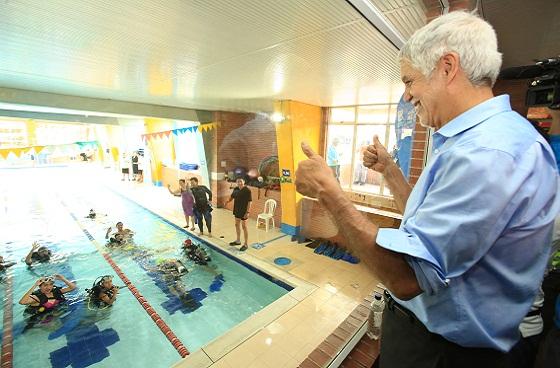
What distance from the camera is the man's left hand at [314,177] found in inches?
30.1

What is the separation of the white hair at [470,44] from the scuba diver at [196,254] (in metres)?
5.25

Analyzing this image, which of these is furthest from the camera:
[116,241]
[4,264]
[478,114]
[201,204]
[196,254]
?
[201,204]

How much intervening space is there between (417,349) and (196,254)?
496 centimetres

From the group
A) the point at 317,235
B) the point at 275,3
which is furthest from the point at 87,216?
the point at 275,3

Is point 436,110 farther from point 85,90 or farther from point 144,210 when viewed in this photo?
point 144,210

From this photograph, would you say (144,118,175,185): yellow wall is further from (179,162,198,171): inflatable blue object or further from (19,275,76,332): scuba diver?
(19,275,76,332): scuba diver

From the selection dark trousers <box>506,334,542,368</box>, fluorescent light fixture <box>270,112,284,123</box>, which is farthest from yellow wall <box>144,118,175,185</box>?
dark trousers <box>506,334,542,368</box>

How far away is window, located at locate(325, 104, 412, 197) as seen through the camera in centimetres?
397

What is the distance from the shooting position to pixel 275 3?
1.44 meters

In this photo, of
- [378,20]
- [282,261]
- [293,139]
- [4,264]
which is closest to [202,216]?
[282,261]

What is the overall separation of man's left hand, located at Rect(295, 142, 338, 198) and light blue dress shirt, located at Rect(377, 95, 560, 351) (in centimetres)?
23

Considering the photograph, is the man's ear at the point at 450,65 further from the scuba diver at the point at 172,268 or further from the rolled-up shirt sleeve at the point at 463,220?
the scuba diver at the point at 172,268

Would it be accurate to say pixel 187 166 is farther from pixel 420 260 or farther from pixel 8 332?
pixel 420 260

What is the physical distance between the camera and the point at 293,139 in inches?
218
